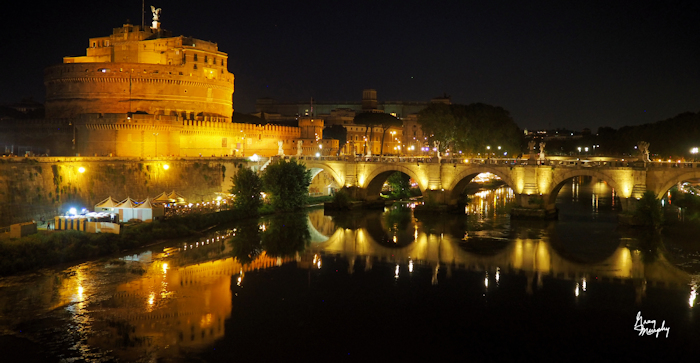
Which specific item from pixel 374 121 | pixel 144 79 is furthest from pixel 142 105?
pixel 374 121

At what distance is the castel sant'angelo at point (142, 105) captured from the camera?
44.1 meters

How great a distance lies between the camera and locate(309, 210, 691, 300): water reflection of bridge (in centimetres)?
2261

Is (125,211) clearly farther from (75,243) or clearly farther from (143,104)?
(143,104)

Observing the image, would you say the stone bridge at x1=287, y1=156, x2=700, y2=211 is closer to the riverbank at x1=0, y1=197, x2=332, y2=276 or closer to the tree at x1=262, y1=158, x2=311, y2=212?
the tree at x1=262, y1=158, x2=311, y2=212

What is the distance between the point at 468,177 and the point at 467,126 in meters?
16.9

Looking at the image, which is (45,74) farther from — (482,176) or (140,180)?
(482,176)

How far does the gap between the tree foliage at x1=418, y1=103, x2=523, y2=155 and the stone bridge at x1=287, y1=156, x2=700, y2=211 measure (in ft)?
45.9

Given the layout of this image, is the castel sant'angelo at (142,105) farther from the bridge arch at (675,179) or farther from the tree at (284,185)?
the bridge arch at (675,179)

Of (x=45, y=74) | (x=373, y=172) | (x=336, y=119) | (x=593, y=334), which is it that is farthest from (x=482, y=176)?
(x=593, y=334)

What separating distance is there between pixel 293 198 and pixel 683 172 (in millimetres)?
23052

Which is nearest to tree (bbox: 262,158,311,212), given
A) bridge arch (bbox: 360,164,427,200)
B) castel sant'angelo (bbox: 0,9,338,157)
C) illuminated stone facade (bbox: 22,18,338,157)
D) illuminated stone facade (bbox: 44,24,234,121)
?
bridge arch (bbox: 360,164,427,200)

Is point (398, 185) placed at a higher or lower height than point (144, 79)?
lower

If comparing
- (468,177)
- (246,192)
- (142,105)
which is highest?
(142,105)

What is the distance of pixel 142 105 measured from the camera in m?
49.3
